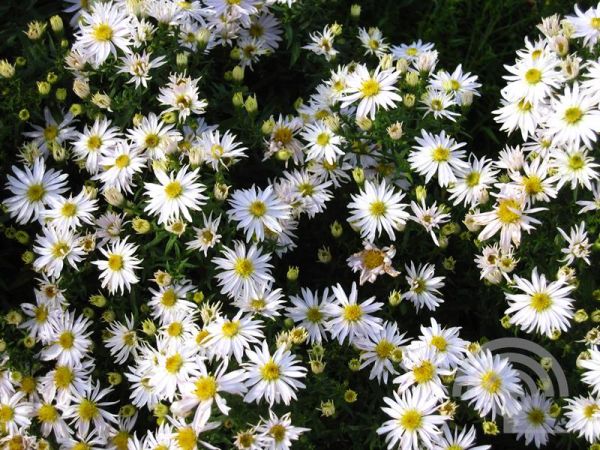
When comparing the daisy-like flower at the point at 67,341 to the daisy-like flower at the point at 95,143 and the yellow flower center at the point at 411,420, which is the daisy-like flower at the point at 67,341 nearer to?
the daisy-like flower at the point at 95,143

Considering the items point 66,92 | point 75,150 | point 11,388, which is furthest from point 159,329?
point 66,92

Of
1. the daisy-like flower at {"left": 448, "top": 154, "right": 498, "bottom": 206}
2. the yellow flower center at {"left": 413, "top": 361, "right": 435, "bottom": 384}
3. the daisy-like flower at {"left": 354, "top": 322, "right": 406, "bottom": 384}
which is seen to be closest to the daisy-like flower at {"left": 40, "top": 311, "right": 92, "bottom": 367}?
the daisy-like flower at {"left": 354, "top": 322, "right": 406, "bottom": 384}

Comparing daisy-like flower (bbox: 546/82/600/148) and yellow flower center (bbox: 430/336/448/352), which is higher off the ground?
daisy-like flower (bbox: 546/82/600/148)

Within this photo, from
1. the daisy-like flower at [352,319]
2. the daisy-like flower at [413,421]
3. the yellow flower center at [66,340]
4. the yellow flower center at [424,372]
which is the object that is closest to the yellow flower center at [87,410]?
the yellow flower center at [66,340]

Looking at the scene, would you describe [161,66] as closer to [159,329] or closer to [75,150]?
[75,150]

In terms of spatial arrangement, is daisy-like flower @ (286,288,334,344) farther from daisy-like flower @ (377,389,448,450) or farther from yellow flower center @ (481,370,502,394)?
yellow flower center @ (481,370,502,394)

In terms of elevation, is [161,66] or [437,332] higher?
[161,66]
